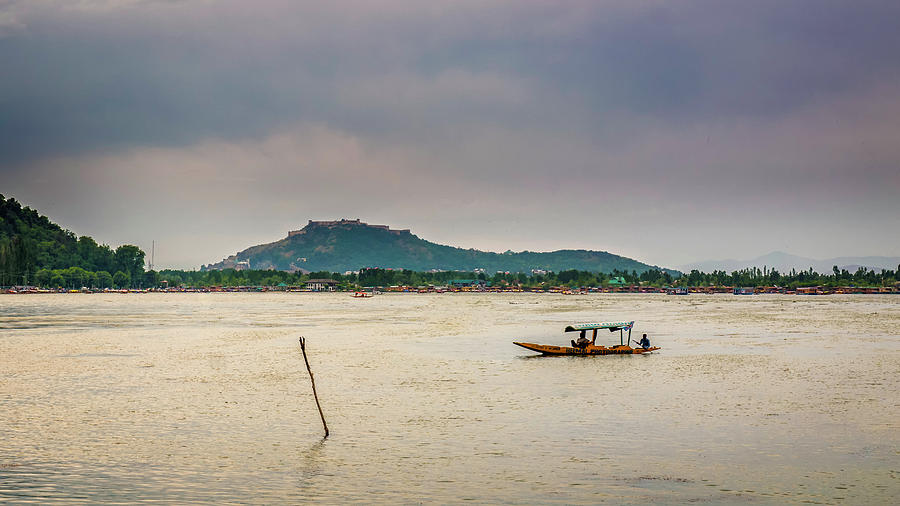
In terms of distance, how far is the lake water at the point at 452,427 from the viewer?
2433 cm

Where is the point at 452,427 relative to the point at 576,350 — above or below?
below

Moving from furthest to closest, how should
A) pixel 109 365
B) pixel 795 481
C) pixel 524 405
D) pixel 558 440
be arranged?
pixel 109 365, pixel 524 405, pixel 558 440, pixel 795 481

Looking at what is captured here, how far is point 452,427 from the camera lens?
111 ft

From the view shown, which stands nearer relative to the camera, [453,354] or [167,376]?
[167,376]

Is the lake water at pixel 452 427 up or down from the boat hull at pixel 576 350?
down

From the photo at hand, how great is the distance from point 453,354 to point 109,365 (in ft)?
91.6

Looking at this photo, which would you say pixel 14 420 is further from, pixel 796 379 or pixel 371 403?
pixel 796 379

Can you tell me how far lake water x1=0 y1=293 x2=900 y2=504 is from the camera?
24.3 m

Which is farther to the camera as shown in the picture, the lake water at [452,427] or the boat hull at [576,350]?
the boat hull at [576,350]

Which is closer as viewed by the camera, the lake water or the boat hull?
the lake water

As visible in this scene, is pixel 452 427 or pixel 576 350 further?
pixel 576 350

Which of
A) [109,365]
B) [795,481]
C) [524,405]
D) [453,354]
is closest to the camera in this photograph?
[795,481]

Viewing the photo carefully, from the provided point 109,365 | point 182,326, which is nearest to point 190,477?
point 109,365

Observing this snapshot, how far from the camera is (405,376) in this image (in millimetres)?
52375
